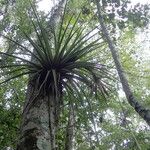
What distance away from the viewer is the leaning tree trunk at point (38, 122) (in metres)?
3.24

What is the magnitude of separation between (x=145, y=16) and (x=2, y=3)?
7.00 meters

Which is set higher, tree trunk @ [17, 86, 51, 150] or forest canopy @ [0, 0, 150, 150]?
forest canopy @ [0, 0, 150, 150]

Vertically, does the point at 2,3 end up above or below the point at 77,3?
above

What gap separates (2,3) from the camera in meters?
12.0

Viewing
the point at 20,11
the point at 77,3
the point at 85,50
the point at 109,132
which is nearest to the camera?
the point at 85,50

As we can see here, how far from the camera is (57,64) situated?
4.20 metres

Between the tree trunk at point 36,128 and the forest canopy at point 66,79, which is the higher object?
the forest canopy at point 66,79

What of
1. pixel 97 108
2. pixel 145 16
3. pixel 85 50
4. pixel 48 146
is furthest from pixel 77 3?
pixel 48 146

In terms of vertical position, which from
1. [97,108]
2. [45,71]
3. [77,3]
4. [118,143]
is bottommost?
[45,71]

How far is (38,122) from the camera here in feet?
11.4

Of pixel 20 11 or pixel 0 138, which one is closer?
pixel 0 138

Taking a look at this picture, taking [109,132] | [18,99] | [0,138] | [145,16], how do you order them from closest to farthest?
[145,16]
[0,138]
[18,99]
[109,132]

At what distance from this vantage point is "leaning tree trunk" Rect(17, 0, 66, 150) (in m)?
3.24

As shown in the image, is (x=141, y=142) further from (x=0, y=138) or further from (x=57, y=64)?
(x=57, y=64)
